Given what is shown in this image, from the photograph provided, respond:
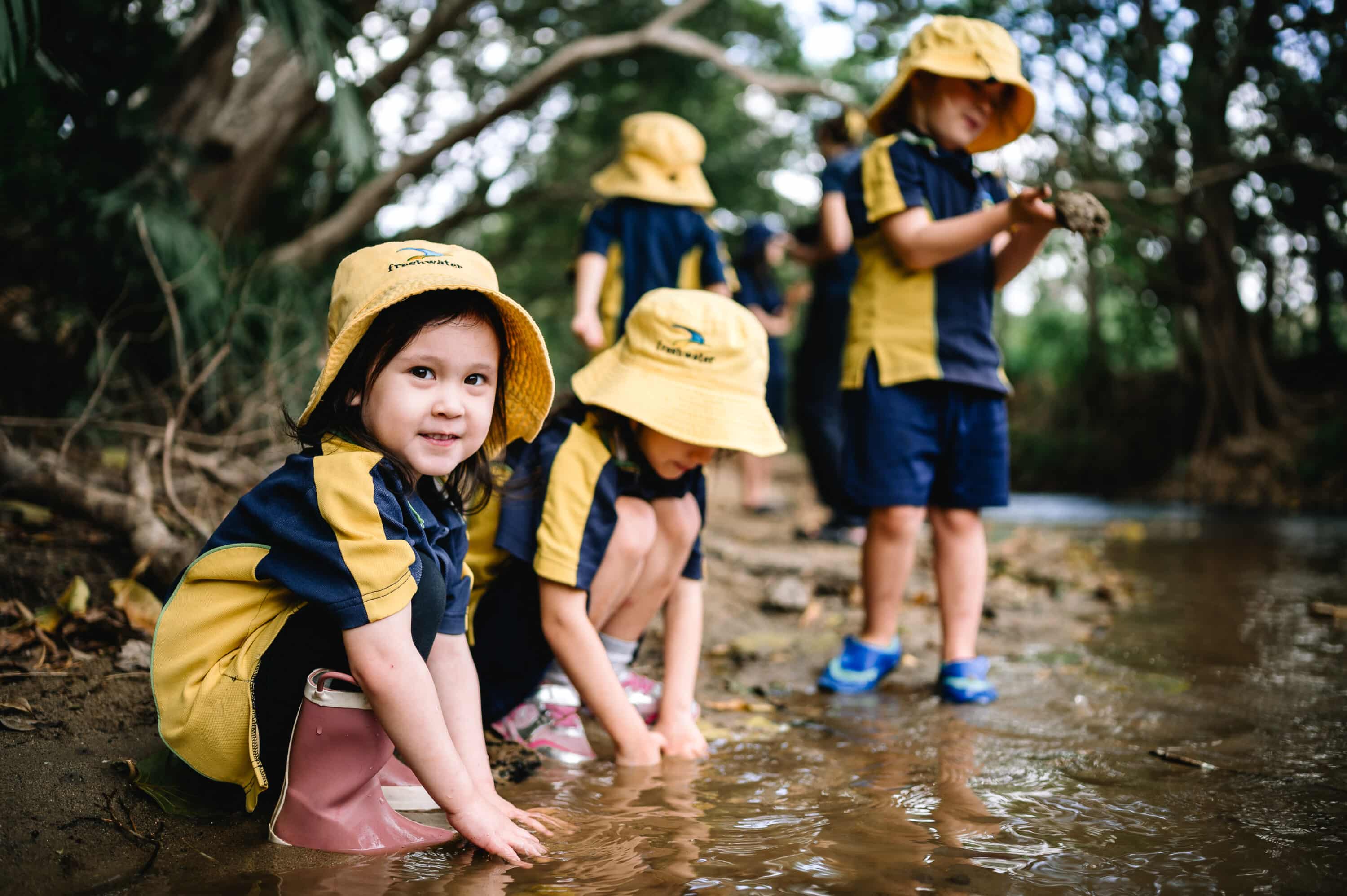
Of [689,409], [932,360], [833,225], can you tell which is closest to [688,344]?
[689,409]

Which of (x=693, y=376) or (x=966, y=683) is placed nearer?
(x=693, y=376)

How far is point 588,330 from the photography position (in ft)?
11.1

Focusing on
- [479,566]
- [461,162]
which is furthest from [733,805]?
[461,162]

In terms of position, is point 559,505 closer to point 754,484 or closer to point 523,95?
point 754,484

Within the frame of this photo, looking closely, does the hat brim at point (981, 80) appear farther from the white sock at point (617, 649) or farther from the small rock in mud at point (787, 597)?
the white sock at point (617, 649)

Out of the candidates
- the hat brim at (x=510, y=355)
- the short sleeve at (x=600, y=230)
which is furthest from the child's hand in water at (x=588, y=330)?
the hat brim at (x=510, y=355)

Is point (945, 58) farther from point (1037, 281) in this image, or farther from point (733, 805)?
point (1037, 281)

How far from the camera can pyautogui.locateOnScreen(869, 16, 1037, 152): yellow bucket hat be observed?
2.54 metres

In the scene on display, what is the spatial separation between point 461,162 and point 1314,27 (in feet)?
21.0

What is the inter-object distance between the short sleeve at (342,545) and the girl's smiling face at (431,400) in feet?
0.32

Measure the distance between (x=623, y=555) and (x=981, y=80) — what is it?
159cm

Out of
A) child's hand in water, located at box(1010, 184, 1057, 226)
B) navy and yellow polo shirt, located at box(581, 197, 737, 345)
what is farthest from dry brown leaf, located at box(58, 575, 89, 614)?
child's hand in water, located at box(1010, 184, 1057, 226)

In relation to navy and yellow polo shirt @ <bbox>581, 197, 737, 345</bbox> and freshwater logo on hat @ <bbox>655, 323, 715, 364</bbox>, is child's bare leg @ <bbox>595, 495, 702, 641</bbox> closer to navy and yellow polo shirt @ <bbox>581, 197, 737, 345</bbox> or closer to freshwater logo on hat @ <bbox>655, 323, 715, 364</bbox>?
freshwater logo on hat @ <bbox>655, 323, 715, 364</bbox>

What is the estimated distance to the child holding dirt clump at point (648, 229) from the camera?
3574mm
